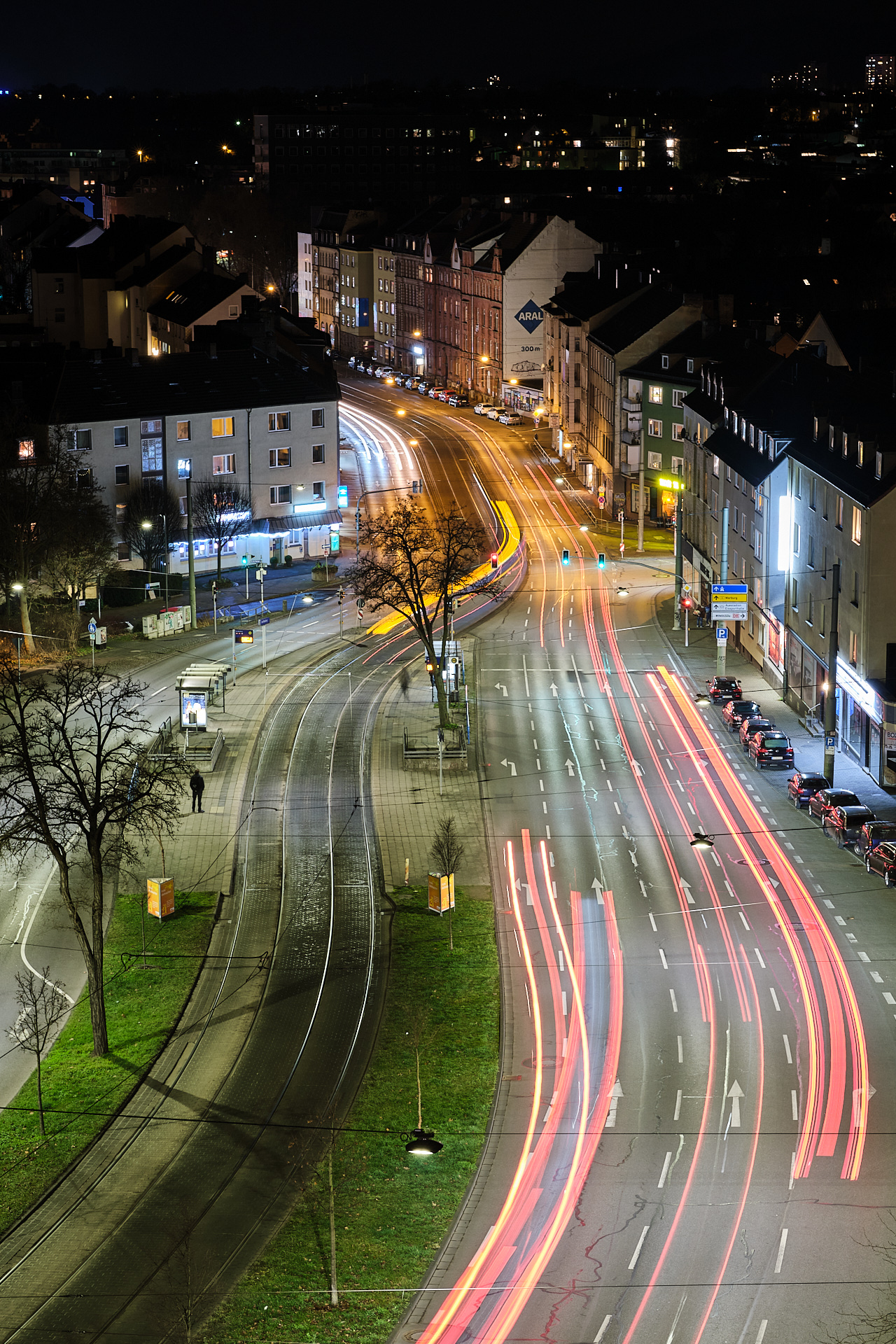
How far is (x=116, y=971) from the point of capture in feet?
145

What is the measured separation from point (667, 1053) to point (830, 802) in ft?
55.9

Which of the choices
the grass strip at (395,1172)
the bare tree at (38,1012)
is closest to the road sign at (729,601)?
the grass strip at (395,1172)

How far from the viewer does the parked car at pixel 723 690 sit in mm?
66500

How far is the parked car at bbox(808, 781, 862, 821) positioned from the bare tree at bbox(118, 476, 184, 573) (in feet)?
139

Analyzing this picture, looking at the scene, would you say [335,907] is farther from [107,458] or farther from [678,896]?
[107,458]

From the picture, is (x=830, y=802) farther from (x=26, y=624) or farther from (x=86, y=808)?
(x=26, y=624)

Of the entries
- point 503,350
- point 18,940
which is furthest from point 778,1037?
point 503,350

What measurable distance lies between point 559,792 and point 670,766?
202 inches

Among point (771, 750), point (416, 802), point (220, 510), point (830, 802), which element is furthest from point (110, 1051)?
point (220, 510)

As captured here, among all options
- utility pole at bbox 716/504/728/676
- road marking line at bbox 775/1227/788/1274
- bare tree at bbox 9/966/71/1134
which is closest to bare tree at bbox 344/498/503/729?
utility pole at bbox 716/504/728/676

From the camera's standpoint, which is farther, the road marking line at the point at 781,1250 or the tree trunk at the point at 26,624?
the tree trunk at the point at 26,624

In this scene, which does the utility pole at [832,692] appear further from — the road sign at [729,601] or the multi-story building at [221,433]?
the multi-story building at [221,433]

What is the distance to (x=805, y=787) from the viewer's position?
5478 centimetres

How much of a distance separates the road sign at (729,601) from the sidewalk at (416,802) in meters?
11.4
